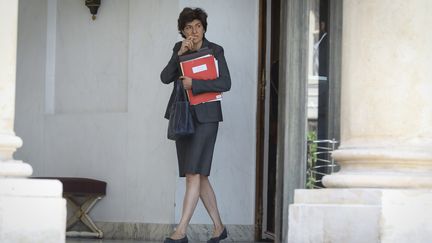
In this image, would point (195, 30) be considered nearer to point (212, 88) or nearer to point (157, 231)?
point (212, 88)

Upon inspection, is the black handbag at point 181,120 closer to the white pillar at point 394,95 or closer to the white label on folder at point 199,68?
the white label on folder at point 199,68

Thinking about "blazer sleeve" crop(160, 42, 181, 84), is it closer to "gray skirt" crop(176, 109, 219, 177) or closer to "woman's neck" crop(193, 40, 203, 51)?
"woman's neck" crop(193, 40, 203, 51)

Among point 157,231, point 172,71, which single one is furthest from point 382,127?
point 157,231

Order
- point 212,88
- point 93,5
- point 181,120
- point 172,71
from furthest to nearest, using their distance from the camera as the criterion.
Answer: point 93,5, point 172,71, point 212,88, point 181,120

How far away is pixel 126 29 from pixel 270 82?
139 cm

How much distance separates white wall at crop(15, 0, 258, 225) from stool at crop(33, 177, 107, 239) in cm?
12

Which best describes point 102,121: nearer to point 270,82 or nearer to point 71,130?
point 71,130

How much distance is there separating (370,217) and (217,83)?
7.40 feet

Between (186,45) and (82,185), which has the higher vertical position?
(186,45)

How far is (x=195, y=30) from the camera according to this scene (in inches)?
361

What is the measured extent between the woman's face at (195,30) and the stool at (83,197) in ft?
6.10

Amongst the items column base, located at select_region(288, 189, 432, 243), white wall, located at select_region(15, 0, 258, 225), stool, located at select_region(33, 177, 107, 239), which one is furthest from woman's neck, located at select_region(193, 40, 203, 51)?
column base, located at select_region(288, 189, 432, 243)

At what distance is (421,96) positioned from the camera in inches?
288

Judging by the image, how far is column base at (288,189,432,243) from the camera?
7.04 metres
